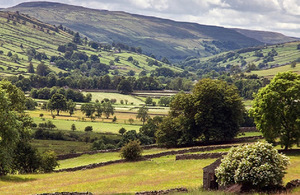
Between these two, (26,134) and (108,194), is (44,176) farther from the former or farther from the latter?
(108,194)

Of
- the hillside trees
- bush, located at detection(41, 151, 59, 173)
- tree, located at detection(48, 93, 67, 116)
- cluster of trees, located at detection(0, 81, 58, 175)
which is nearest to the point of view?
cluster of trees, located at detection(0, 81, 58, 175)

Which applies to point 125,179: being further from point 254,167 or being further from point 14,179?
point 254,167

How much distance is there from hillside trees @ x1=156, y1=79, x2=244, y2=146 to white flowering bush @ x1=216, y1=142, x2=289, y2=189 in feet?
134

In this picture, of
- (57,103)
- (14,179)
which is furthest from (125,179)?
(57,103)

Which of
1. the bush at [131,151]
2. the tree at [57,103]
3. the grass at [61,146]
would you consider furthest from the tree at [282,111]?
the tree at [57,103]

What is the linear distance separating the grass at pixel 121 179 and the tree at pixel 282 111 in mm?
9651

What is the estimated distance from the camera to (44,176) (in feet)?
174

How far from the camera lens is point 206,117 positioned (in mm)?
74062

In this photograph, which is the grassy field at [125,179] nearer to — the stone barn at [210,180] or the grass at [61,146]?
the stone barn at [210,180]

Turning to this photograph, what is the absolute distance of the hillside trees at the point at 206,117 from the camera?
74.1 meters

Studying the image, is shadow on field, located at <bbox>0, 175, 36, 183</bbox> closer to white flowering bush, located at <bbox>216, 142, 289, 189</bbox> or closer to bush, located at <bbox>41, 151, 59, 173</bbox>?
bush, located at <bbox>41, 151, 59, 173</bbox>

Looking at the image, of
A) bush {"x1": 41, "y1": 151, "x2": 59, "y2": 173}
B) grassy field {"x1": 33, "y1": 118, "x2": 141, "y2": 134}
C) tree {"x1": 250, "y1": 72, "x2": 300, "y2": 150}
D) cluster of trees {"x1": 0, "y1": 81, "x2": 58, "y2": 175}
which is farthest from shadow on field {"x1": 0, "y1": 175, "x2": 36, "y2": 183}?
grassy field {"x1": 33, "y1": 118, "x2": 141, "y2": 134}

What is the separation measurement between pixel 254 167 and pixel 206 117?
43944 millimetres

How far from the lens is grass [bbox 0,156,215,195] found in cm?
3960
